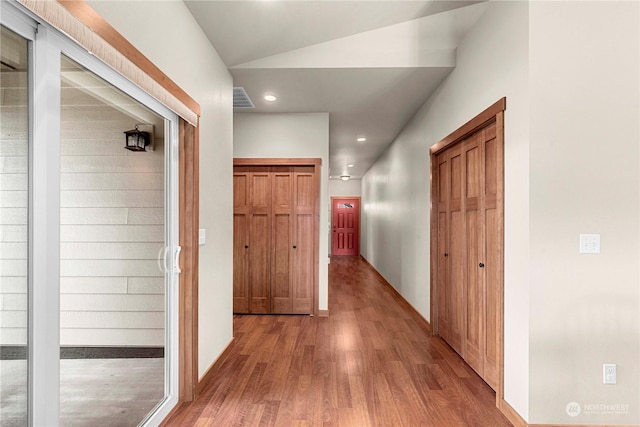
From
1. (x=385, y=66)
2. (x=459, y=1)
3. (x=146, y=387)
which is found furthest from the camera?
(x=385, y=66)

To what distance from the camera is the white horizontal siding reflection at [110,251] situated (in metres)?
1.42

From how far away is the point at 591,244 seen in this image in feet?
6.38

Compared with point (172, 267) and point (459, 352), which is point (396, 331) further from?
point (172, 267)

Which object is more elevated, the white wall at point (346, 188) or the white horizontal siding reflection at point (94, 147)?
the white wall at point (346, 188)

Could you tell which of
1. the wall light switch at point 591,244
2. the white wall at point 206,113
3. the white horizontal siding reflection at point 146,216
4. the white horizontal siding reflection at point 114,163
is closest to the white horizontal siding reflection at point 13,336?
the white horizontal siding reflection at point 114,163

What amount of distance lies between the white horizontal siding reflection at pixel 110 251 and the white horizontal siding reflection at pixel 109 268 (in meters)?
0.02

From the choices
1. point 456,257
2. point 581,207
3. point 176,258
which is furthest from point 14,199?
point 456,257

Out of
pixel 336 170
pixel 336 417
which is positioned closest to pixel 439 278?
pixel 336 417

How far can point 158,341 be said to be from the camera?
2086 mm

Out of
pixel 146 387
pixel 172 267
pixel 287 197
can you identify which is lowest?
pixel 146 387

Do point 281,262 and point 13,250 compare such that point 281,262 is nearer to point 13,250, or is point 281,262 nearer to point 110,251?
point 110,251

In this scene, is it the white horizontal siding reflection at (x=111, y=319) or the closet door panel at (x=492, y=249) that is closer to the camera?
the white horizontal siding reflection at (x=111, y=319)

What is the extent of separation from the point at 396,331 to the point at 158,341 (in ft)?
8.29

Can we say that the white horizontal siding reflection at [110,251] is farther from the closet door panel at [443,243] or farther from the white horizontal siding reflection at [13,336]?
the closet door panel at [443,243]
